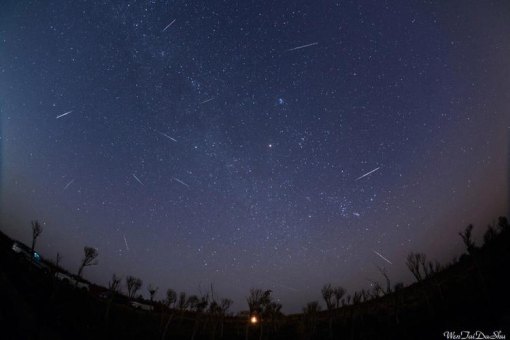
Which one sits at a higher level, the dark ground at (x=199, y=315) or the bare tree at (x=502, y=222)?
the bare tree at (x=502, y=222)

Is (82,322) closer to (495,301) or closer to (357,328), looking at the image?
(357,328)

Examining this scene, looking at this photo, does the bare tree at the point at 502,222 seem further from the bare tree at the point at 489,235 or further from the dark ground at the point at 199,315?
the dark ground at the point at 199,315

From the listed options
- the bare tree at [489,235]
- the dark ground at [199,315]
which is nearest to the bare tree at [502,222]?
the bare tree at [489,235]

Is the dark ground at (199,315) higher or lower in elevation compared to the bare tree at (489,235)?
lower

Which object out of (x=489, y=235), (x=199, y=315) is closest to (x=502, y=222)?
(x=489, y=235)

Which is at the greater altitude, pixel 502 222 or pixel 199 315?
pixel 502 222

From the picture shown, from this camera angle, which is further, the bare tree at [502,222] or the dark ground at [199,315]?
the bare tree at [502,222]

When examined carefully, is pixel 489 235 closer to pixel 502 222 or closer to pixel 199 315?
pixel 502 222

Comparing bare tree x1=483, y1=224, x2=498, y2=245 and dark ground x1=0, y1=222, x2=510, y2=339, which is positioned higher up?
bare tree x1=483, y1=224, x2=498, y2=245

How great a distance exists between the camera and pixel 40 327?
15.6 m

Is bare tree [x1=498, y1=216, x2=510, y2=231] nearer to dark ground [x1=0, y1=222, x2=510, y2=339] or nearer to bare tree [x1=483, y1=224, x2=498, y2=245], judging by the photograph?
bare tree [x1=483, y1=224, x2=498, y2=245]

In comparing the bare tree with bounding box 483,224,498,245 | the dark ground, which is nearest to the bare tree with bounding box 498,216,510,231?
the bare tree with bounding box 483,224,498,245

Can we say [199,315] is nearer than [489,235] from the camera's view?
Yes

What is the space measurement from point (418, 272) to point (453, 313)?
39.2ft
